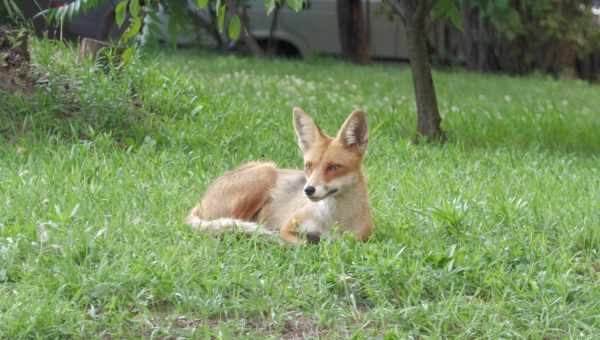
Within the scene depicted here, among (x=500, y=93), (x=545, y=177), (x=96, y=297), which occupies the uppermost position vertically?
(x=96, y=297)

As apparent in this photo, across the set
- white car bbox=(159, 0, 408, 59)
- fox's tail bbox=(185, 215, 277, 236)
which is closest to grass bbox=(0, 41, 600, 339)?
fox's tail bbox=(185, 215, 277, 236)

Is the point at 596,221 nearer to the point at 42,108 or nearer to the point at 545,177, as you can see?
the point at 545,177

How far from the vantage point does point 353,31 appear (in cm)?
1861

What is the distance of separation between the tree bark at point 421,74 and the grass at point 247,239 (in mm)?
235

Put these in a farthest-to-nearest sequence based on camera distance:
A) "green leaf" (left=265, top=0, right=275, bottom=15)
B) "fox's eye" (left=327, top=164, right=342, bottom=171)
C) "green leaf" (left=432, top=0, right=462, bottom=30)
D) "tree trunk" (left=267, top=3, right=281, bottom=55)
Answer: "tree trunk" (left=267, top=3, right=281, bottom=55) → "green leaf" (left=432, top=0, right=462, bottom=30) → "fox's eye" (left=327, top=164, right=342, bottom=171) → "green leaf" (left=265, top=0, right=275, bottom=15)

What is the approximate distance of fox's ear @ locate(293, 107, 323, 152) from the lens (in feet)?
17.3

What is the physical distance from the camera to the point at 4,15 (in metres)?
8.83

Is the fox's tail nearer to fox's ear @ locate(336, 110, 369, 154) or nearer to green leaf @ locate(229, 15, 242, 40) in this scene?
fox's ear @ locate(336, 110, 369, 154)

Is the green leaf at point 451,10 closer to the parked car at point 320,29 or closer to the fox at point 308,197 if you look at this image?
the fox at point 308,197

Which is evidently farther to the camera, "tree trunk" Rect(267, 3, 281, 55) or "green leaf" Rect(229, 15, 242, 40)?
"tree trunk" Rect(267, 3, 281, 55)

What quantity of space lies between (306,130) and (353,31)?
44.6 ft

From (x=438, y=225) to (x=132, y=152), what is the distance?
115 inches

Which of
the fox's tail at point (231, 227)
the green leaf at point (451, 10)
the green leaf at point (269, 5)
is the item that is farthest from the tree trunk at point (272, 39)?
the green leaf at point (269, 5)

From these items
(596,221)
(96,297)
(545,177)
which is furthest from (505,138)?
(96,297)
